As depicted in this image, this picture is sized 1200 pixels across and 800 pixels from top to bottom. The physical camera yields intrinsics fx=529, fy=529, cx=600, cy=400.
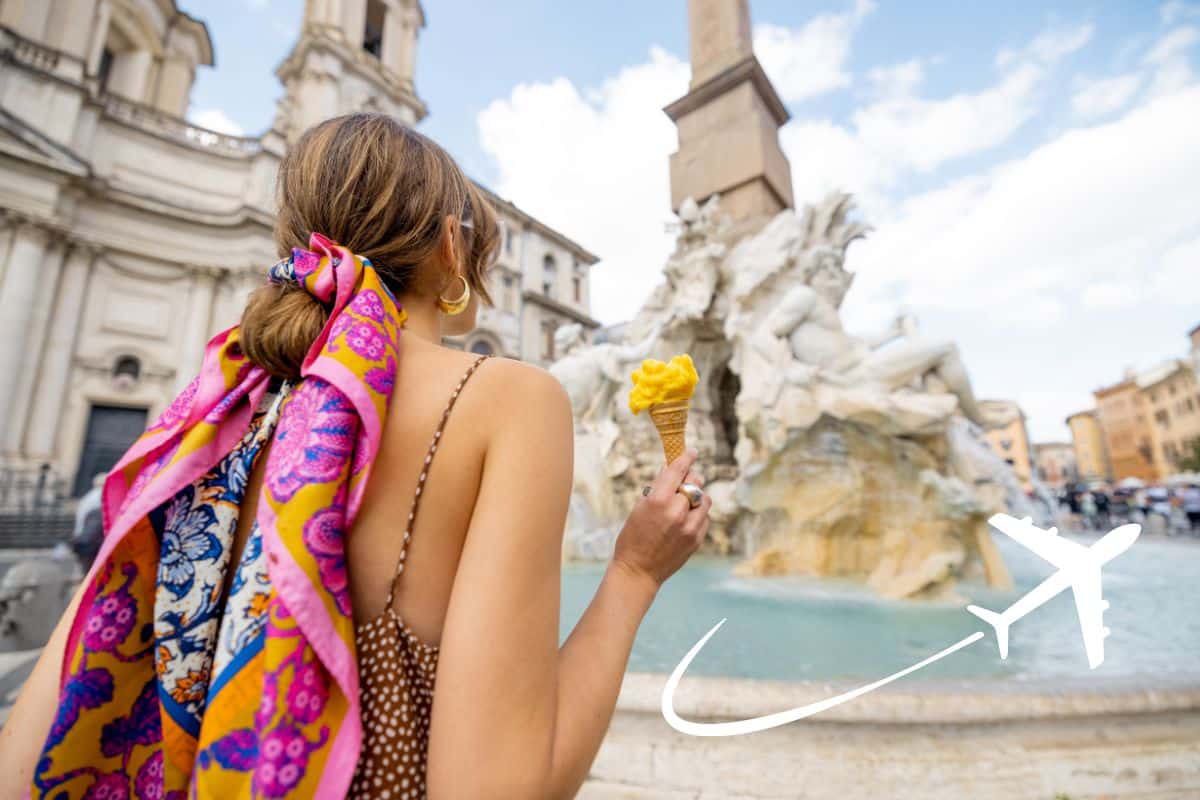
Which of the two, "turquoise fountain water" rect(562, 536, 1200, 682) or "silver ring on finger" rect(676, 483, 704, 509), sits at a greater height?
"silver ring on finger" rect(676, 483, 704, 509)

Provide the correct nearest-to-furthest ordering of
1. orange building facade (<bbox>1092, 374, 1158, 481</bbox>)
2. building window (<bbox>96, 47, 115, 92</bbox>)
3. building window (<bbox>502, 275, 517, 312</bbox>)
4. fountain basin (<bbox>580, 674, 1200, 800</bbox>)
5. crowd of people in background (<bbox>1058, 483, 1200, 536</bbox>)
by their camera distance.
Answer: fountain basin (<bbox>580, 674, 1200, 800</bbox>) → crowd of people in background (<bbox>1058, 483, 1200, 536</bbox>) → building window (<bbox>96, 47, 115, 92</bbox>) → building window (<bbox>502, 275, 517, 312</bbox>) → orange building facade (<bbox>1092, 374, 1158, 481</bbox>)

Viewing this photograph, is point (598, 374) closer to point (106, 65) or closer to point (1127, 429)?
point (106, 65)

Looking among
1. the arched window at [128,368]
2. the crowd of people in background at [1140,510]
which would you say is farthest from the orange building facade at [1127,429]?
the arched window at [128,368]

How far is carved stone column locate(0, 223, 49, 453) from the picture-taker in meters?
12.8

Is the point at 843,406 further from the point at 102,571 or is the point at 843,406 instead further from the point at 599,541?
the point at 102,571

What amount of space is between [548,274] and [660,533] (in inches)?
1198

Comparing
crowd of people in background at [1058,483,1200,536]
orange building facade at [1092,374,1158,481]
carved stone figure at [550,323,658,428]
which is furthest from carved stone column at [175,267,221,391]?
orange building facade at [1092,374,1158,481]

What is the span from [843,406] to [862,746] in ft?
10.2

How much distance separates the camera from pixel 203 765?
0.50 metres

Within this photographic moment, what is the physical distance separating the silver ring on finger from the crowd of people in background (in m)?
11.7

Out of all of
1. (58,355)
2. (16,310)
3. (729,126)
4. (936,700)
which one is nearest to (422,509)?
(936,700)

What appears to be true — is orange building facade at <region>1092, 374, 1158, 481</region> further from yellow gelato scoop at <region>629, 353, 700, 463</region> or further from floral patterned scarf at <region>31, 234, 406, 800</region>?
floral patterned scarf at <region>31, 234, 406, 800</region>

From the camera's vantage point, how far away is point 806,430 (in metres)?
4.53

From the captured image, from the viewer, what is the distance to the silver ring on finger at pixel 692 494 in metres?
0.77
